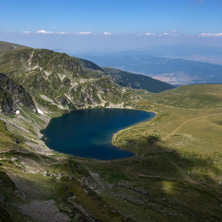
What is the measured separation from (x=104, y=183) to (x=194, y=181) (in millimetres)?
51471

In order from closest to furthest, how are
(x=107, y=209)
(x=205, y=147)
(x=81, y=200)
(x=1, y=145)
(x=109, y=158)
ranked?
(x=107, y=209) < (x=81, y=200) < (x=1, y=145) < (x=109, y=158) < (x=205, y=147)

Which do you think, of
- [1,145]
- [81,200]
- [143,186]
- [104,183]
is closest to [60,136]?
[1,145]

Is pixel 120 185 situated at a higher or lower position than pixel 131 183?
higher

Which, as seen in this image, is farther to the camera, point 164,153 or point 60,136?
point 60,136

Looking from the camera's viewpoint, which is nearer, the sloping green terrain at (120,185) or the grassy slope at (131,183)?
the sloping green terrain at (120,185)

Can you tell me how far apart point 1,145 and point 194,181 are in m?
99.9

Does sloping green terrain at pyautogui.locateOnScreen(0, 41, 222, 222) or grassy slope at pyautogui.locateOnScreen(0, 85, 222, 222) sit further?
grassy slope at pyautogui.locateOnScreen(0, 85, 222, 222)

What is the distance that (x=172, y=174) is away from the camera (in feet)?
398

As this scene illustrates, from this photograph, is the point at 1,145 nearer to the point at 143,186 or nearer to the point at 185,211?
the point at 143,186

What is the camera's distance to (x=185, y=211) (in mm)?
74625

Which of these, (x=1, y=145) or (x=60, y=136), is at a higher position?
(x=1, y=145)

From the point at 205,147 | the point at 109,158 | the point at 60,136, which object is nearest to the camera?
the point at 109,158

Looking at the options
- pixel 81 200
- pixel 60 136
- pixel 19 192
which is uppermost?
pixel 19 192

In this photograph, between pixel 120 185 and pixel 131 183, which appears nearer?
pixel 120 185
